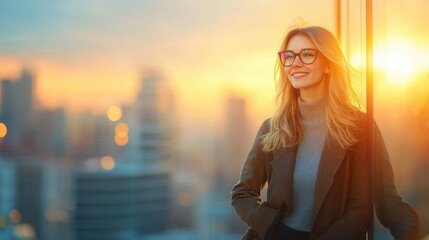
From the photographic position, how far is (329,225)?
3.16ft

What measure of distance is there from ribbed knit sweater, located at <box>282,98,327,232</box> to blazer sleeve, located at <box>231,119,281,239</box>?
0.15 ft

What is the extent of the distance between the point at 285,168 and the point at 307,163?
0.17 feet

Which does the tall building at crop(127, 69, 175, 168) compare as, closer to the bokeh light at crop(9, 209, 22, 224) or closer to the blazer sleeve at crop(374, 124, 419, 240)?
the bokeh light at crop(9, 209, 22, 224)

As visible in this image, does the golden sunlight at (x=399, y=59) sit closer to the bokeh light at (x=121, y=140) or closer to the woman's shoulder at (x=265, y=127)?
the woman's shoulder at (x=265, y=127)

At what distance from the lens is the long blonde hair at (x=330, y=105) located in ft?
3.25

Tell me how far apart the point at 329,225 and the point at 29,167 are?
3804cm

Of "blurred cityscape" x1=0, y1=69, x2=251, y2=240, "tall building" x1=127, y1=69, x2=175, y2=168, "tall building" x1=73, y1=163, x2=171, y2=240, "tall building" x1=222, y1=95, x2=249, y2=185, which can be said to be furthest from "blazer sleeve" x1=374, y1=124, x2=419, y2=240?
"tall building" x1=73, y1=163, x2=171, y2=240

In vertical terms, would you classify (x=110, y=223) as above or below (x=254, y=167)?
below

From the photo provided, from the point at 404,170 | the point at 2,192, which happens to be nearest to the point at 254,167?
the point at 404,170

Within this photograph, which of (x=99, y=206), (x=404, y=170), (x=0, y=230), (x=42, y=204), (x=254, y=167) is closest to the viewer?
(x=404, y=170)

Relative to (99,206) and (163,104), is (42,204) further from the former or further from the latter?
(163,104)

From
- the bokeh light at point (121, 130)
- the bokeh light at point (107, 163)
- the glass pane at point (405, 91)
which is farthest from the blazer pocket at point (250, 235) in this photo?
→ the bokeh light at point (107, 163)

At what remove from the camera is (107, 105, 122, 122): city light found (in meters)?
Result: 34.3

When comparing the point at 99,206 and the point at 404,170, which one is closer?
the point at 404,170
